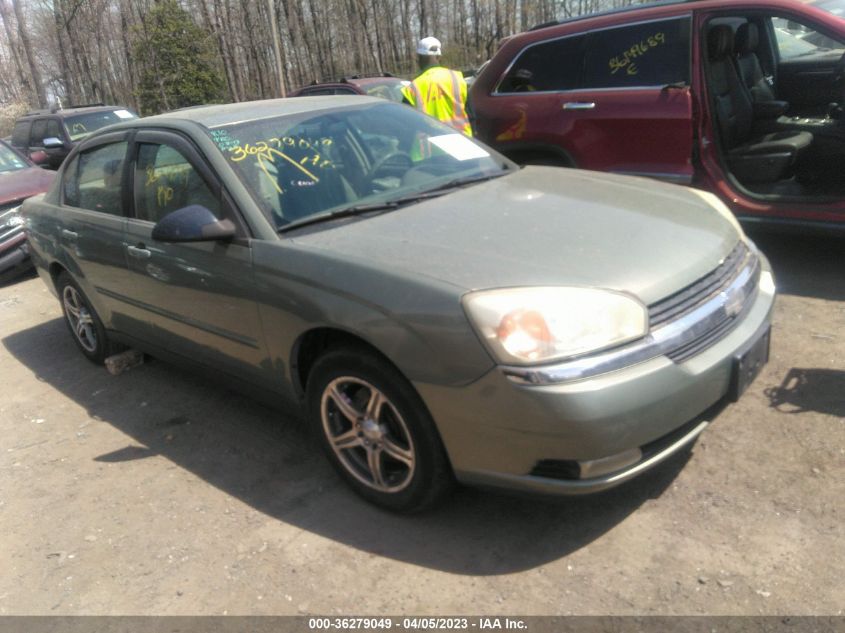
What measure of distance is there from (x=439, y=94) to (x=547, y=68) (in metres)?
0.90

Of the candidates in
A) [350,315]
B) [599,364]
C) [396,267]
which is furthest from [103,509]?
[599,364]

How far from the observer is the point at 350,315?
2.89 meters

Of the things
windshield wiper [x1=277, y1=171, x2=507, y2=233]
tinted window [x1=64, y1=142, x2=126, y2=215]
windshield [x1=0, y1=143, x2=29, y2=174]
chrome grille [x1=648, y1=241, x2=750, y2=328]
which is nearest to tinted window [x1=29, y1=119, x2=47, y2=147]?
windshield [x1=0, y1=143, x2=29, y2=174]

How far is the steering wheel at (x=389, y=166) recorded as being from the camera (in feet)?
12.1

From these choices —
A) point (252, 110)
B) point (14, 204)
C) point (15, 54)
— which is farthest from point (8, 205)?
point (15, 54)

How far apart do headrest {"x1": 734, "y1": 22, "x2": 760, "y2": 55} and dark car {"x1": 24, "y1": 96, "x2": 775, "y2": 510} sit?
2.51 m

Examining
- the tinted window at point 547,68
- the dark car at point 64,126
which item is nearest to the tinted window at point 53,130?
the dark car at point 64,126

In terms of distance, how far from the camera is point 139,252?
13.5 ft

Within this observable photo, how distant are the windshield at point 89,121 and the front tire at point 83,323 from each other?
28.2 ft

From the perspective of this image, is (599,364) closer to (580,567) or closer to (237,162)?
(580,567)

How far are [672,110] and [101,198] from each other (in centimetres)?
379

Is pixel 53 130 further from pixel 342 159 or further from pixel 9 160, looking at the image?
pixel 342 159

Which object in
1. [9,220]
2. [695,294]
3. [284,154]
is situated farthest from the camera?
[9,220]

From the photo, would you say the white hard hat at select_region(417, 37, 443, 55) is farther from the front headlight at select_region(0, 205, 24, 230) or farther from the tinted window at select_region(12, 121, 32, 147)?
the tinted window at select_region(12, 121, 32, 147)
